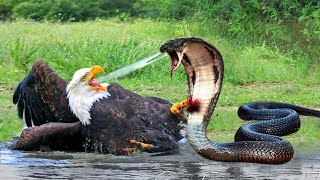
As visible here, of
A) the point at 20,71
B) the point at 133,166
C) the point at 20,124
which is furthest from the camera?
the point at 20,71

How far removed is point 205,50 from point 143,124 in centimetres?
128

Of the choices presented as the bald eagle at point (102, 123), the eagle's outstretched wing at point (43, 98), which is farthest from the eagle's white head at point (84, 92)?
the eagle's outstretched wing at point (43, 98)

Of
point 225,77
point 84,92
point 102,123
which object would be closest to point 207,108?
point 102,123

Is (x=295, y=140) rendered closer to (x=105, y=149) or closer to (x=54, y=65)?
(x=105, y=149)

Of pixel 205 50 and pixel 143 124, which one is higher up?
pixel 205 50

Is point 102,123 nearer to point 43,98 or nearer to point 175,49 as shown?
point 43,98

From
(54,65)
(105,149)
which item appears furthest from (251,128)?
(54,65)

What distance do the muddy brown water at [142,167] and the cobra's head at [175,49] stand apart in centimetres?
83

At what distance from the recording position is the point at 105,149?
8555 mm

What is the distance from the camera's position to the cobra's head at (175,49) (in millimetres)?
7309

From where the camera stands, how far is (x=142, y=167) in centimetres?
790

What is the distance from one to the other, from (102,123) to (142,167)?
826 mm

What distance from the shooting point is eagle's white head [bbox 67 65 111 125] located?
337 inches

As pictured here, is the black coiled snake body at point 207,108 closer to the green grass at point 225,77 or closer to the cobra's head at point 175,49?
the cobra's head at point 175,49
